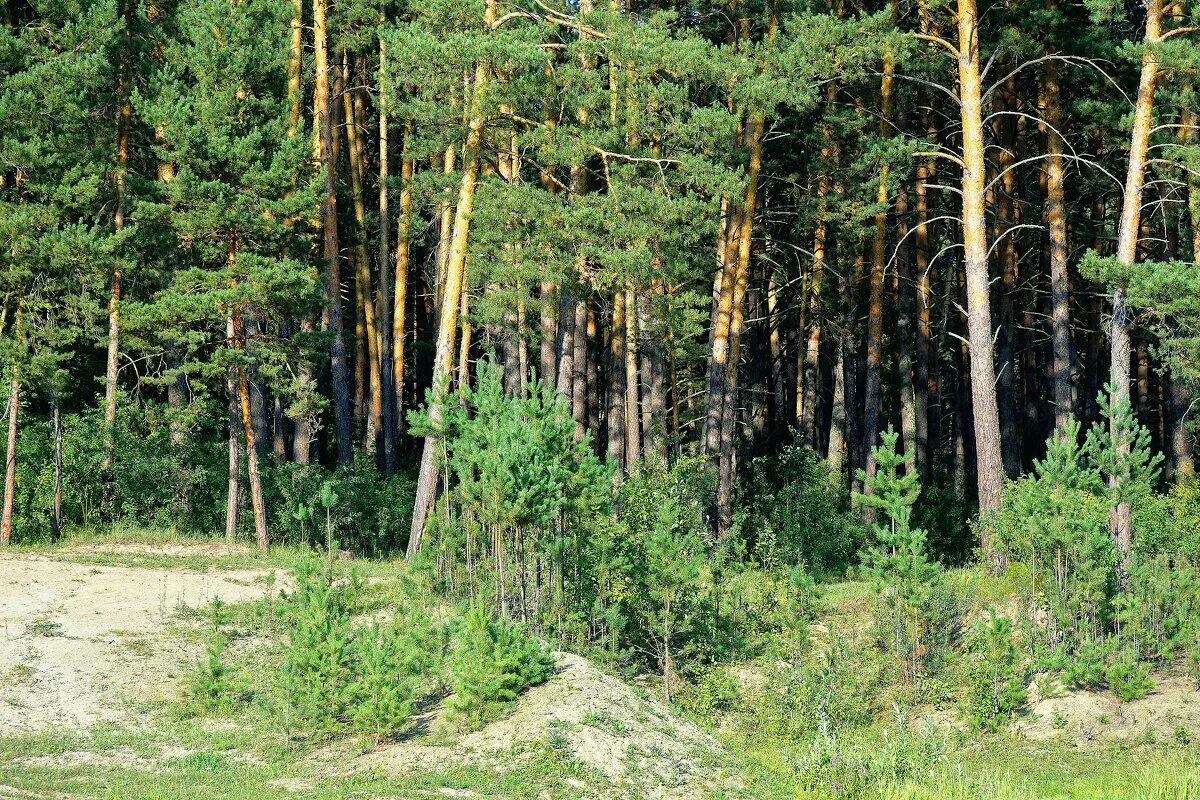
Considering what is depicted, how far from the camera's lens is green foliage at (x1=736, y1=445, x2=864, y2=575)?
889 inches

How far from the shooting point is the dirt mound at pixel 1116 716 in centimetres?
1316

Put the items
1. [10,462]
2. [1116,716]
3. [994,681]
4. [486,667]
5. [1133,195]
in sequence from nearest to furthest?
[486,667], [1116,716], [994,681], [1133,195], [10,462]

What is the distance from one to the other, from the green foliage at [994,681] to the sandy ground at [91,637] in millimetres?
8769

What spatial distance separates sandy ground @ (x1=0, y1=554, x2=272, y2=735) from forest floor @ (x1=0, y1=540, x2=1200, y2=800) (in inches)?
1.3

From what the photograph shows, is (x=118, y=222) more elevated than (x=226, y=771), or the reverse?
(x=118, y=222)

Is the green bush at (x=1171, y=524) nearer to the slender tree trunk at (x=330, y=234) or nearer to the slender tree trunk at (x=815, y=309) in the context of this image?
the slender tree trunk at (x=815, y=309)

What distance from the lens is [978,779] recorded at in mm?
11547

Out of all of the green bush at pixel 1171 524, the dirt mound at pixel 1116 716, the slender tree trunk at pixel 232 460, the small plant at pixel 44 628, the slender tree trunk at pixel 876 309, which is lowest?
the dirt mound at pixel 1116 716

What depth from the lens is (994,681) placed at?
554 inches

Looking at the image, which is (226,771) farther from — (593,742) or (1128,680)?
(1128,680)

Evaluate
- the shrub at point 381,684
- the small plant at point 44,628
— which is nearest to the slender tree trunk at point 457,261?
the small plant at point 44,628

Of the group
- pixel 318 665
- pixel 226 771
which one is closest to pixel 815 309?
pixel 318 665

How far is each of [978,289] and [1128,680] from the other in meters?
7.11

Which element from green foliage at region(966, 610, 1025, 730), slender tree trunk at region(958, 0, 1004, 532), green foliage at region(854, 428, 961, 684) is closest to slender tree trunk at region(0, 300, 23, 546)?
green foliage at region(854, 428, 961, 684)
